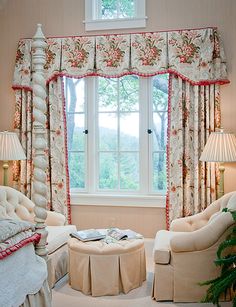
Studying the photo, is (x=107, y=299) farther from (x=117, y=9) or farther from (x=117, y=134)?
(x=117, y=9)

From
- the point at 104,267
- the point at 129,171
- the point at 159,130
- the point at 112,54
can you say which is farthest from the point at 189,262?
the point at 112,54

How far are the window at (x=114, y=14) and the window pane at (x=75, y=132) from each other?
1028mm

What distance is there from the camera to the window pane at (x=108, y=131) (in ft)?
16.4

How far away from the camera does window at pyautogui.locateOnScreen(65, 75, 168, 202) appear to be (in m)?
4.88

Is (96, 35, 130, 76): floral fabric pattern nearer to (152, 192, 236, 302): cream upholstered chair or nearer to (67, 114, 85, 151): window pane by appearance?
(67, 114, 85, 151): window pane

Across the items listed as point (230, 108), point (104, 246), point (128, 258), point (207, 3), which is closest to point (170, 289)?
point (128, 258)

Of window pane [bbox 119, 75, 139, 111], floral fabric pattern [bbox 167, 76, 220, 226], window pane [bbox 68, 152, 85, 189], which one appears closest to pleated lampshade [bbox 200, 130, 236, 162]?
floral fabric pattern [bbox 167, 76, 220, 226]

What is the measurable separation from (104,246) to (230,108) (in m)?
2.06

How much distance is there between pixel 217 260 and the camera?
316 centimetres

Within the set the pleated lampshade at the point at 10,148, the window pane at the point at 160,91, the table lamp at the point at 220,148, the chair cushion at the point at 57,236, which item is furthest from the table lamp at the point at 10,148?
the table lamp at the point at 220,148

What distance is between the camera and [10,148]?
4.61 m

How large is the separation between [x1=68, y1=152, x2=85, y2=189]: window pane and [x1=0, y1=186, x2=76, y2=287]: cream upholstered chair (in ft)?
2.19

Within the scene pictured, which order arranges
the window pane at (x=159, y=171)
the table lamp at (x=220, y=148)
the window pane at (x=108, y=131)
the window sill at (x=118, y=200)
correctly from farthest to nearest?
1. the window pane at (x=108, y=131)
2. the window pane at (x=159, y=171)
3. the window sill at (x=118, y=200)
4. the table lamp at (x=220, y=148)

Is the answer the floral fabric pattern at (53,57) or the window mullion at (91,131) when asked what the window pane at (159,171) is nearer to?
the window mullion at (91,131)
